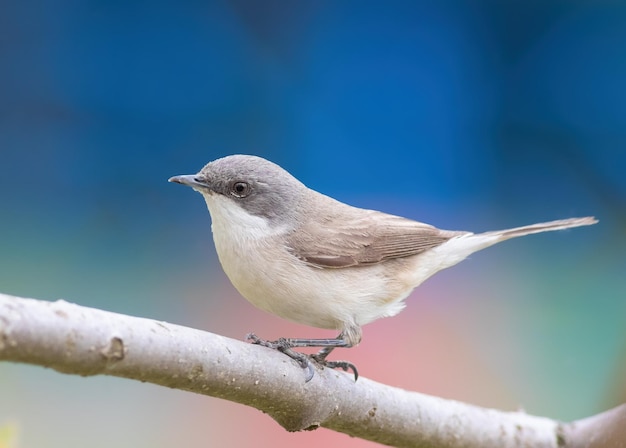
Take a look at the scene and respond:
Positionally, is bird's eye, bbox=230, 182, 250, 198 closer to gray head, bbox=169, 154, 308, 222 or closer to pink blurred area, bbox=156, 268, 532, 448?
gray head, bbox=169, 154, 308, 222

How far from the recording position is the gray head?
6.23 ft

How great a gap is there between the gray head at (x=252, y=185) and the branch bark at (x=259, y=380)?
1.75 ft

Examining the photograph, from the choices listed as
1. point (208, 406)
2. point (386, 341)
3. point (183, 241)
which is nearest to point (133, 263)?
point (183, 241)

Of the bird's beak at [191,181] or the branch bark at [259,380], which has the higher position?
the bird's beak at [191,181]

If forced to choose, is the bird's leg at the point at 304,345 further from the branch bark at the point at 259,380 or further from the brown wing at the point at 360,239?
the brown wing at the point at 360,239

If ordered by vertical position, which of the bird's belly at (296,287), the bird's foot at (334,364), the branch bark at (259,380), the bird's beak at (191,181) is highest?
the bird's beak at (191,181)

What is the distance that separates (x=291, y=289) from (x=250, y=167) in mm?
378

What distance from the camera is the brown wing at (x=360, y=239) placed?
6.37 ft

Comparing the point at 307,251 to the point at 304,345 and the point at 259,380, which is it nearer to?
the point at 304,345

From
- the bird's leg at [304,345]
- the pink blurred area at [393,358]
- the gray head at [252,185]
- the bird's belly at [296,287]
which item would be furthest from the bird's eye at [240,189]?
the pink blurred area at [393,358]

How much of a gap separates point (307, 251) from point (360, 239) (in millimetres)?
227

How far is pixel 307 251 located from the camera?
192 centimetres

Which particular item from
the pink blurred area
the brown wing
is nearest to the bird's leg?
the brown wing

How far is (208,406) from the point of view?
108 inches
